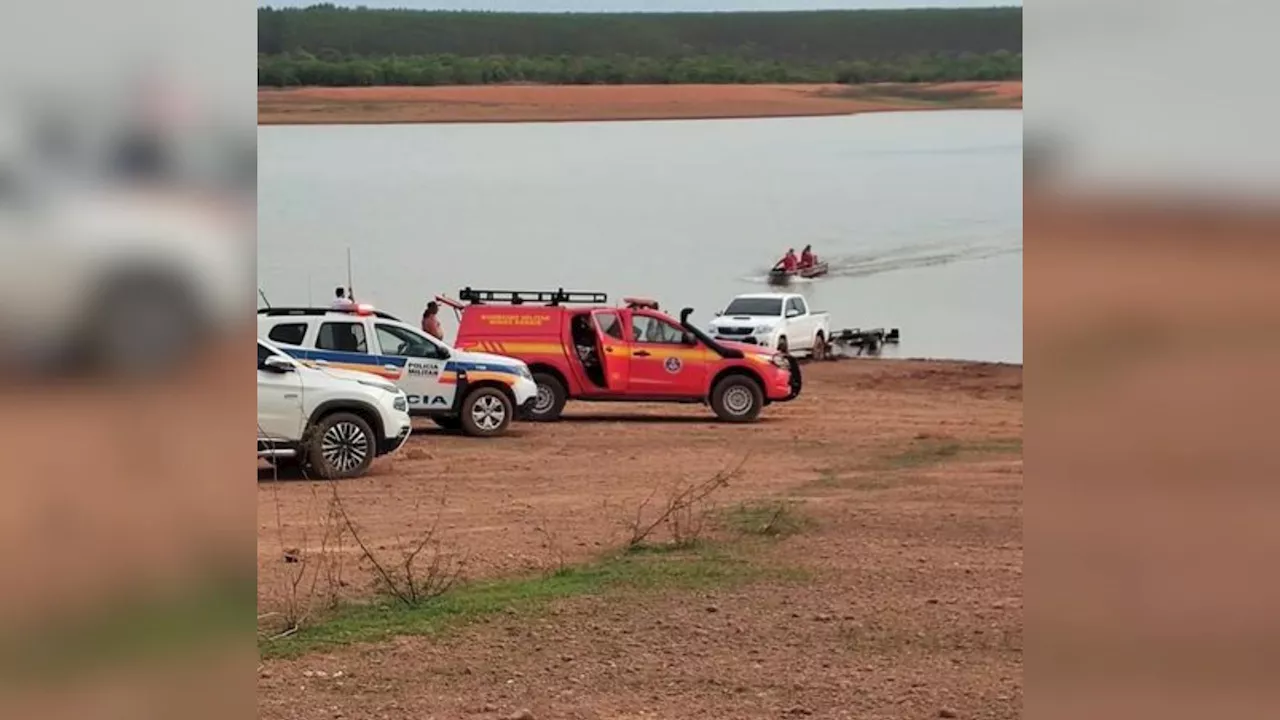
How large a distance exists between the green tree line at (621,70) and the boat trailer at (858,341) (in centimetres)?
604

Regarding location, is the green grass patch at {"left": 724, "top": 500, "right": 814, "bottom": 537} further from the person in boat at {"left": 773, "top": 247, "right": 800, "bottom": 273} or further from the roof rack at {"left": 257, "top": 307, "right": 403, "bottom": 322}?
the person in boat at {"left": 773, "top": 247, "right": 800, "bottom": 273}

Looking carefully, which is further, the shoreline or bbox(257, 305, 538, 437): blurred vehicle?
the shoreline

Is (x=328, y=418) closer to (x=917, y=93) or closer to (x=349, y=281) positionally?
(x=349, y=281)

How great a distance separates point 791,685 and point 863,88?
104 feet

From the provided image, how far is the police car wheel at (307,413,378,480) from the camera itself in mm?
12992

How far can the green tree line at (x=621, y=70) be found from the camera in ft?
113

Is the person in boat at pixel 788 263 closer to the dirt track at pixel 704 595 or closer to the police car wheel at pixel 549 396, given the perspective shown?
the police car wheel at pixel 549 396

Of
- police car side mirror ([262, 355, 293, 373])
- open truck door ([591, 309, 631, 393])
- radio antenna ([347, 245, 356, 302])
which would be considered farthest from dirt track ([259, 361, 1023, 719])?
radio antenna ([347, 245, 356, 302])

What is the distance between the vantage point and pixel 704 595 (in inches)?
332

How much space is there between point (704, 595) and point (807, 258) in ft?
81.4

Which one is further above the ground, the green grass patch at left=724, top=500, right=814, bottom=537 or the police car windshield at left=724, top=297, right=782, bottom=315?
the police car windshield at left=724, top=297, right=782, bottom=315
